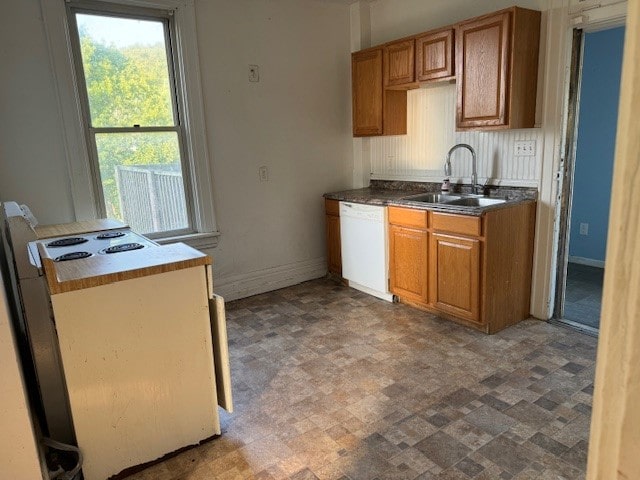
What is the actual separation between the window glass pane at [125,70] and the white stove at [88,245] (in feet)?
3.77

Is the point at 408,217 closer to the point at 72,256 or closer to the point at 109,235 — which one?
the point at 109,235

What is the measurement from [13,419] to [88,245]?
0.99 metres

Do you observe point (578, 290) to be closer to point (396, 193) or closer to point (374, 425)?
point (396, 193)

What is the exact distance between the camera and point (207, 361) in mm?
2018

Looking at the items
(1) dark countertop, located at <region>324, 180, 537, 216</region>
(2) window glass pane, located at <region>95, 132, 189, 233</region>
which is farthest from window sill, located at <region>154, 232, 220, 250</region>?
(1) dark countertop, located at <region>324, 180, 537, 216</region>

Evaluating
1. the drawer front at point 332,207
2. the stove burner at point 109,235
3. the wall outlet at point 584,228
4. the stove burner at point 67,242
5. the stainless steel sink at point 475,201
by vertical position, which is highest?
the stove burner at point 67,242

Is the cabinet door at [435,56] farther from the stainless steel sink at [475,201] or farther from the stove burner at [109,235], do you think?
the stove burner at [109,235]

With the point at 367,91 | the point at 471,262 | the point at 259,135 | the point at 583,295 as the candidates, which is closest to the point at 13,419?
the point at 471,262

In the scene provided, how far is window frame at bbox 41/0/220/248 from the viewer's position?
2984 mm

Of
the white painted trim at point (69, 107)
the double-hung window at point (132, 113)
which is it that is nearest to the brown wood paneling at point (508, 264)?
the double-hung window at point (132, 113)

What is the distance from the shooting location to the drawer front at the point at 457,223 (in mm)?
2953

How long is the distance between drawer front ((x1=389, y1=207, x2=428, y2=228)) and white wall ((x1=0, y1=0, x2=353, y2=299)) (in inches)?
42.6

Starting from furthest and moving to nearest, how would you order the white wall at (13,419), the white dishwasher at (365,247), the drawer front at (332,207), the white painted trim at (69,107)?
1. the drawer front at (332,207)
2. the white dishwasher at (365,247)
3. the white painted trim at (69,107)
4. the white wall at (13,419)

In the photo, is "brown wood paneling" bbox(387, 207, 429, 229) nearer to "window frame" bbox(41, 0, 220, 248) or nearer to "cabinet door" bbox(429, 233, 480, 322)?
"cabinet door" bbox(429, 233, 480, 322)
